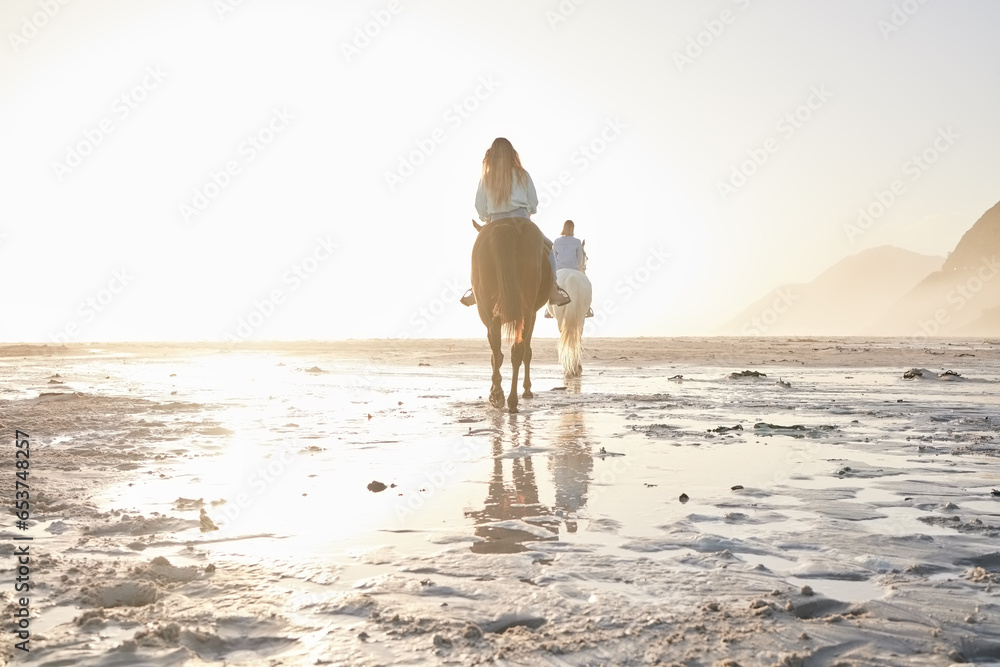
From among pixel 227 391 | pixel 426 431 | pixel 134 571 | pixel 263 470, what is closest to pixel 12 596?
pixel 134 571

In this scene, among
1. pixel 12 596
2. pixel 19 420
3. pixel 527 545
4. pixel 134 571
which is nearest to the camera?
pixel 12 596

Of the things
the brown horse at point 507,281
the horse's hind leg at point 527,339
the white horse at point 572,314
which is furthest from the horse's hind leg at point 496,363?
the white horse at point 572,314

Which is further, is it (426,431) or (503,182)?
(503,182)

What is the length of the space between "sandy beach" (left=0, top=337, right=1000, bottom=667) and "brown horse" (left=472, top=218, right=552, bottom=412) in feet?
6.12

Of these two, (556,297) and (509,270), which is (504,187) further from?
(556,297)

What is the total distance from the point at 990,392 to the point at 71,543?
10671mm

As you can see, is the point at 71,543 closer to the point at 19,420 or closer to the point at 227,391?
the point at 19,420

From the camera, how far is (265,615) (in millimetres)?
2314

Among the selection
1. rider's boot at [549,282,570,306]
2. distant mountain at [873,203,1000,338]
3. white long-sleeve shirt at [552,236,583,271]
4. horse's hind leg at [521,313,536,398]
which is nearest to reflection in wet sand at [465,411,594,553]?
horse's hind leg at [521,313,536,398]

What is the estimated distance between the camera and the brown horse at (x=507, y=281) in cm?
866

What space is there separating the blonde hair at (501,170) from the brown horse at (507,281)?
439mm

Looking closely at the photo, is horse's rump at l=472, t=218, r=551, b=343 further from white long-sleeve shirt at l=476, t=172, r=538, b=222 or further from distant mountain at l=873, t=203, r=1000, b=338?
distant mountain at l=873, t=203, r=1000, b=338

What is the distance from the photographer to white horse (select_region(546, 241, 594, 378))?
44.4 ft

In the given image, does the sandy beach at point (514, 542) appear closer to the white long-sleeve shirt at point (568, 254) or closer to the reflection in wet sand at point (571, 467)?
the reflection in wet sand at point (571, 467)
